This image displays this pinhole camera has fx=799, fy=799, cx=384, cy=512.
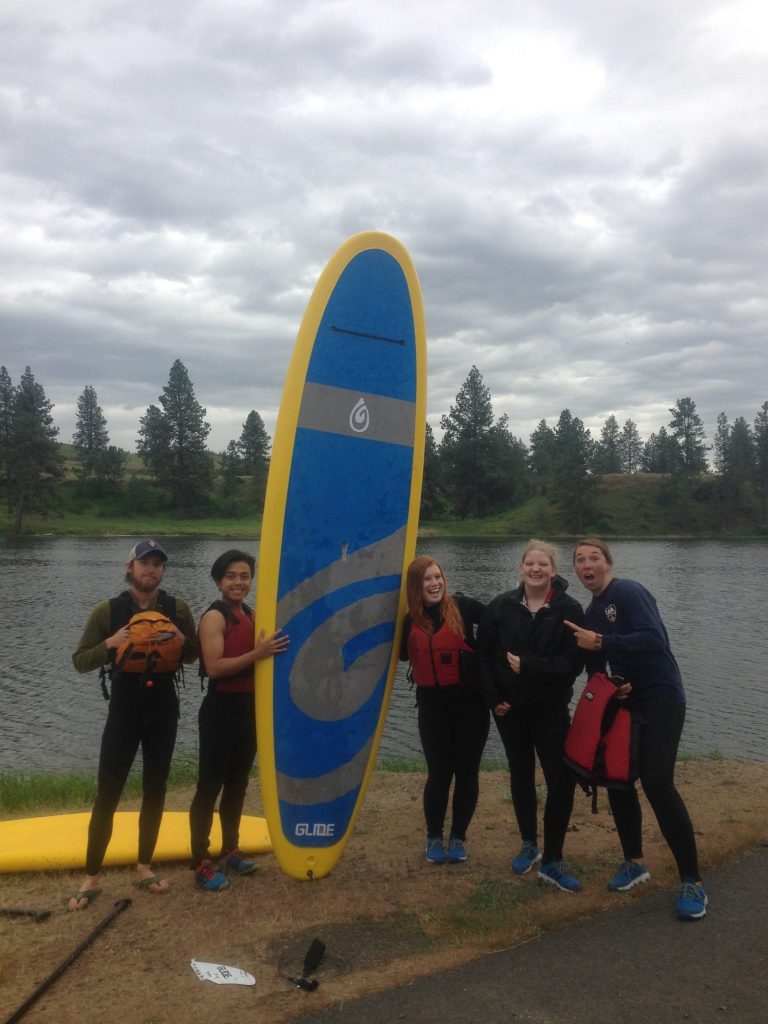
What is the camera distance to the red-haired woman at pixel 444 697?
3.67 m

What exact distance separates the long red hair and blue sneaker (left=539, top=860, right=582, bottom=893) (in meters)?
1.10

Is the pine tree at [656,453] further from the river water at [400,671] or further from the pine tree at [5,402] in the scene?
the pine tree at [5,402]

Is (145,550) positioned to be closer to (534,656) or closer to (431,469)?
(534,656)

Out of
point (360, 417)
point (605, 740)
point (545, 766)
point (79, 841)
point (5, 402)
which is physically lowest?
point (79, 841)

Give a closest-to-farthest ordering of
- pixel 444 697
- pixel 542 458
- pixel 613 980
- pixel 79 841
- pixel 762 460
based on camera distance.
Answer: pixel 613 980, pixel 444 697, pixel 79 841, pixel 762 460, pixel 542 458

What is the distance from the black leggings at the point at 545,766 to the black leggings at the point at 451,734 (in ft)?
0.45

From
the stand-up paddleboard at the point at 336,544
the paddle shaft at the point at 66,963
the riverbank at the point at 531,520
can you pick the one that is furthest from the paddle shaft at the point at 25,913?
the riverbank at the point at 531,520

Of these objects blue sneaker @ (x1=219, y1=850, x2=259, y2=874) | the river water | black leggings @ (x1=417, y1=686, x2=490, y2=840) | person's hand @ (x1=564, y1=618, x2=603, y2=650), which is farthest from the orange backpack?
the river water

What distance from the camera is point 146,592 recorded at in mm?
3521

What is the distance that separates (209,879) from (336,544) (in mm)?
1611

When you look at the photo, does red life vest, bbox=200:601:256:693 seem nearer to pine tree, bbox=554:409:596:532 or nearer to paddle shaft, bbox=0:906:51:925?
paddle shaft, bbox=0:906:51:925

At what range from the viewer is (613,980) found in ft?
8.89


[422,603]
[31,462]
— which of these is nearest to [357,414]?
[422,603]

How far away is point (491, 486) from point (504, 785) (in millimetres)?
54072
